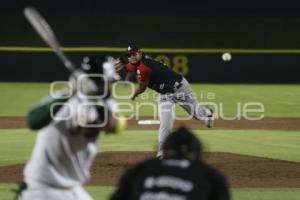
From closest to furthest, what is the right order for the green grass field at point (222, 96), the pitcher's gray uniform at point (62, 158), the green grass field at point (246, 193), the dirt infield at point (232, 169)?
the pitcher's gray uniform at point (62, 158)
the green grass field at point (246, 193)
the dirt infield at point (232, 169)
the green grass field at point (222, 96)

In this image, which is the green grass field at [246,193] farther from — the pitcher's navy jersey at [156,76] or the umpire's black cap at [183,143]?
the umpire's black cap at [183,143]

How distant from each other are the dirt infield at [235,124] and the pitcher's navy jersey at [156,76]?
15.7 feet

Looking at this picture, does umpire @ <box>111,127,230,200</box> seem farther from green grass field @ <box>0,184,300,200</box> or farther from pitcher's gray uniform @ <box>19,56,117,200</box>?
green grass field @ <box>0,184,300,200</box>

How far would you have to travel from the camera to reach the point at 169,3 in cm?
2862

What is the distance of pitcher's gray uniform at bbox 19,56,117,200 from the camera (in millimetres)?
4277

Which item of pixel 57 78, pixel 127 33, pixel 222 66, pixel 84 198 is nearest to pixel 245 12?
pixel 222 66

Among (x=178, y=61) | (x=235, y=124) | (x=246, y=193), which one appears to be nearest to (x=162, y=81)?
(x=246, y=193)

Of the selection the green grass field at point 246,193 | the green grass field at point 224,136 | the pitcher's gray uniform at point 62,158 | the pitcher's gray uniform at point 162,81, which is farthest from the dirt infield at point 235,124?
the pitcher's gray uniform at point 62,158

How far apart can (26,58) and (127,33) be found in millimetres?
4530

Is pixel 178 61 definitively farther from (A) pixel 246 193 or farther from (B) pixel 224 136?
(A) pixel 246 193

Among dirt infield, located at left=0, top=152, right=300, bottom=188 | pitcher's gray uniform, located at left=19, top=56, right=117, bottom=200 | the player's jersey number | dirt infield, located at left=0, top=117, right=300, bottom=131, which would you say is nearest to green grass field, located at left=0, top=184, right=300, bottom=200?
dirt infield, located at left=0, top=152, right=300, bottom=188

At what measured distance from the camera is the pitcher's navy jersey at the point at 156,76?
10875 mm

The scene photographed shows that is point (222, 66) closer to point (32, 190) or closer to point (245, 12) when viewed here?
point (245, 12)

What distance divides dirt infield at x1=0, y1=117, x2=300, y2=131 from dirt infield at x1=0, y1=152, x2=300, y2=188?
4623mm
